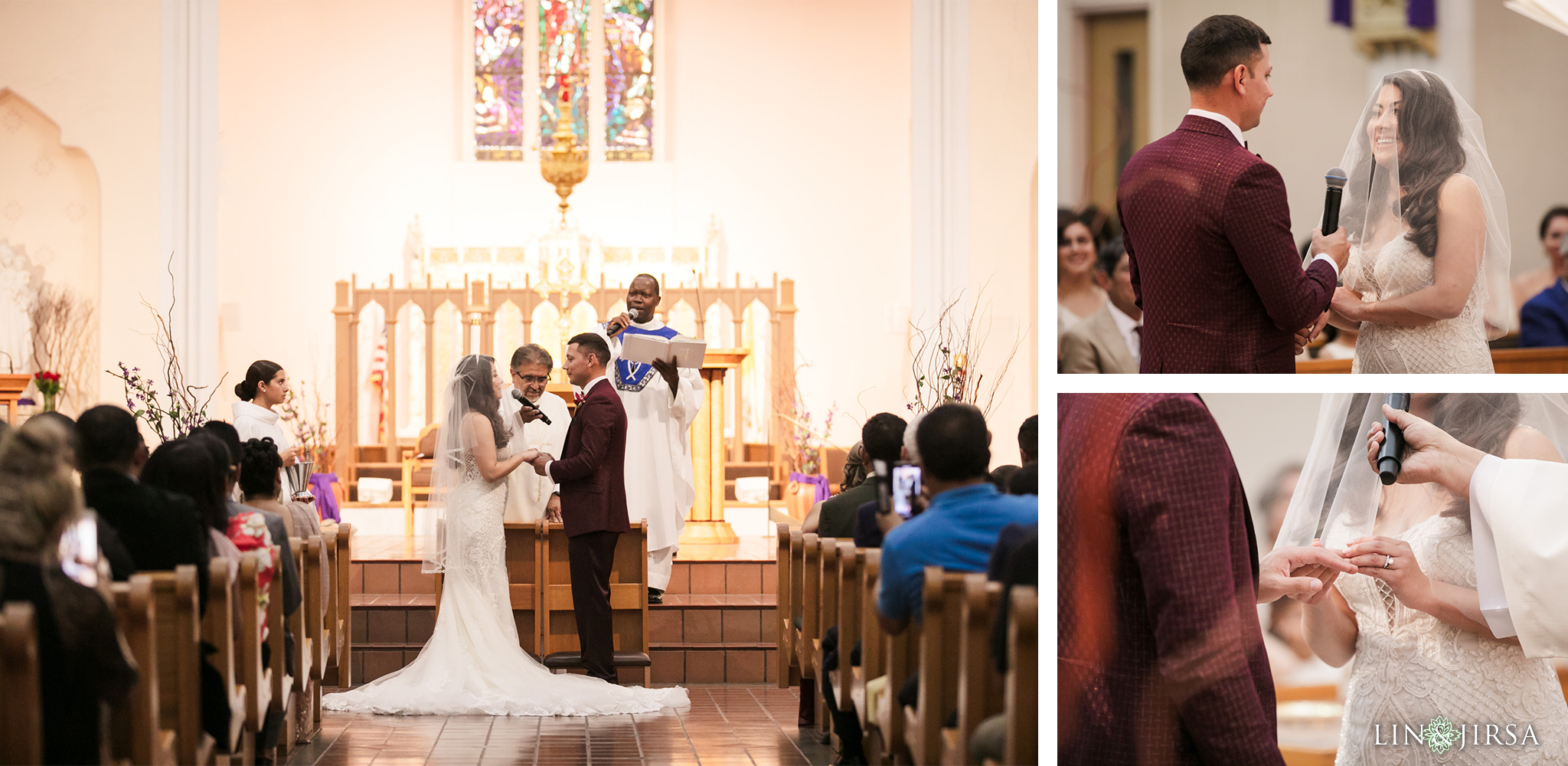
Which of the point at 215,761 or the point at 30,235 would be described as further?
the point at 30,235

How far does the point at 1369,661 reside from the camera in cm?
282

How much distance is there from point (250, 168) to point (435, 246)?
6.64 feet

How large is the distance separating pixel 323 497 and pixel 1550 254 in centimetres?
642

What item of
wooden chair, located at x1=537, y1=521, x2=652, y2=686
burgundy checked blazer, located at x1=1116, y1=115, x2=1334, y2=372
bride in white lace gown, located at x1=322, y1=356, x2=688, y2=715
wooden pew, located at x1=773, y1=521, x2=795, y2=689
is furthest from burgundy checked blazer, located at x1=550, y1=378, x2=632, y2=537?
burgundy checked blazer, located at x1=1116, y1=115, x2=1334, y2=372

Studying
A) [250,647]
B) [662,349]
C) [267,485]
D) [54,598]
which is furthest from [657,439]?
[54,598]

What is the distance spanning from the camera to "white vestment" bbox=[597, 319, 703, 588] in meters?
6.86

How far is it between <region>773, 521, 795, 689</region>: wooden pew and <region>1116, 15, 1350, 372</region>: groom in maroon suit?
2.18 m

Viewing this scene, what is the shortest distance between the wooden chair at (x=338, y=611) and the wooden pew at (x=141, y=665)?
5.18 ft

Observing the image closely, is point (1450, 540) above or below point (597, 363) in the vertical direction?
below

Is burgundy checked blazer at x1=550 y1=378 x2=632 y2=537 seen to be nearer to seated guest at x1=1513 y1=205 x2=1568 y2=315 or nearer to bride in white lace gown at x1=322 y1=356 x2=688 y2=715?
bride in white lace gown at x1=322 y1=356 x2=688 y2=715

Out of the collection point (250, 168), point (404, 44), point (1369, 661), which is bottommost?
point (1369, 661)

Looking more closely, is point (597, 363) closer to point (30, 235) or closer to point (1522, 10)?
point (30, 235)

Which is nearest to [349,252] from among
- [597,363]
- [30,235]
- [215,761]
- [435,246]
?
[435,246]

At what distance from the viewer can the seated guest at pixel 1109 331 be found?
106 inches
